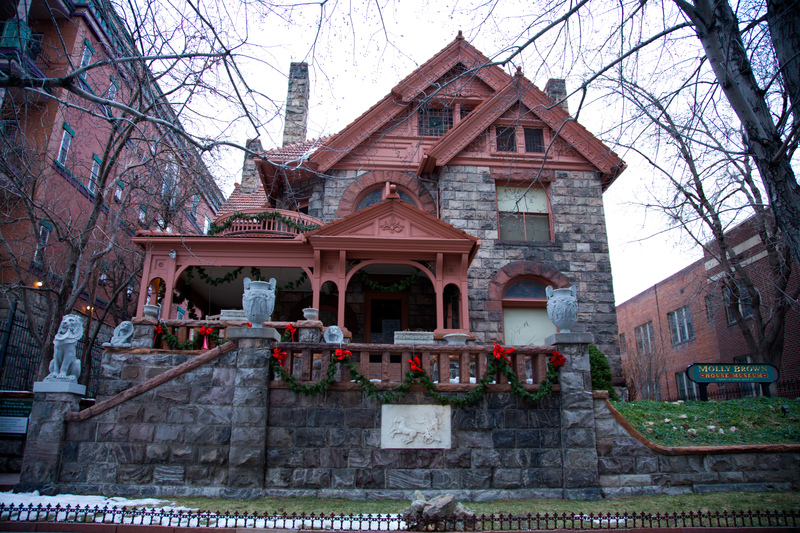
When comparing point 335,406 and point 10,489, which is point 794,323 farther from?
point 10,489

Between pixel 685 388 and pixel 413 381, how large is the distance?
22.0m

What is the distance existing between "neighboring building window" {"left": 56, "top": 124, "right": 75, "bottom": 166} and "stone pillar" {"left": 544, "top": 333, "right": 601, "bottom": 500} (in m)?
15.2

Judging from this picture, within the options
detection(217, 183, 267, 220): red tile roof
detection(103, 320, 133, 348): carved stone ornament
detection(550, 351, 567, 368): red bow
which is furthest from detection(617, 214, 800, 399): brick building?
detection(103, 320, 133, 348): carved stone ornament

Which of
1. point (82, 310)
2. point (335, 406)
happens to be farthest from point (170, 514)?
point (82, 310)

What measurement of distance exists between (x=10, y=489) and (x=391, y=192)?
943 centimetres

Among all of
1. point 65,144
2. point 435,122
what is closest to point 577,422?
point 435,122

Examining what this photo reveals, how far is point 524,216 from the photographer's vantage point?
16094 millimetres

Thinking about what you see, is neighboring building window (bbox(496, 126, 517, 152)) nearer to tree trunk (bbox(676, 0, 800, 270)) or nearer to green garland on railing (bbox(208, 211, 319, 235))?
green garland on railing (bbox(208, 211, 319, 235))

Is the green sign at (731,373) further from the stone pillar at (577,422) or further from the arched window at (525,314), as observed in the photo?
the stone pillar at (577,422)

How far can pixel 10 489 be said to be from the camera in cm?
817

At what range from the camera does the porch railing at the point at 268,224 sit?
14.0 meters

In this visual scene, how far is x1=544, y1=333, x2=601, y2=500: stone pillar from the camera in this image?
832 centimetres

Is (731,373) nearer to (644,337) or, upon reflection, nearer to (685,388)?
(685,388)

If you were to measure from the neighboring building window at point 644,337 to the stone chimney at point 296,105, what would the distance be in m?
19.8
